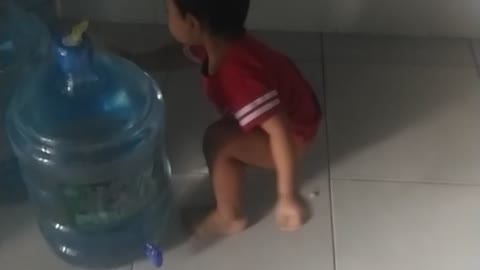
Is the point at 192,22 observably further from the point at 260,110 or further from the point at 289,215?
the point at 289,215

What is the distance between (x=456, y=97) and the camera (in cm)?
162

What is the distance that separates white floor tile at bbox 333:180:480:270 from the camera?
4.31 feet

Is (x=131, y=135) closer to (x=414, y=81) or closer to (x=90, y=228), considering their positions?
(x=90, y=228)

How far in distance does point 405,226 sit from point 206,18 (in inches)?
18.6

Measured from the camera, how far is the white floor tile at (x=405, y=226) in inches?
51.7

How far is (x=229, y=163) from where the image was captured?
4.31ft

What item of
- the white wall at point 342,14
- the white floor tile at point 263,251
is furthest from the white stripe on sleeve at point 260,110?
the white wall at point 342,14

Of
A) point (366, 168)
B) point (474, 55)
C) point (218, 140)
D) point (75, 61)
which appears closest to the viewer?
point (75, 61)

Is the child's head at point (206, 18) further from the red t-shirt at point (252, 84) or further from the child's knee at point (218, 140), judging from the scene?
the child's knee at point (218, 140)

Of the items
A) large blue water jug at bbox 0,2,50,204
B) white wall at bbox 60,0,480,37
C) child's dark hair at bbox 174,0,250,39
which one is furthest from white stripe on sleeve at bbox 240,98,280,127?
white wall at bbox 60,0,480,37

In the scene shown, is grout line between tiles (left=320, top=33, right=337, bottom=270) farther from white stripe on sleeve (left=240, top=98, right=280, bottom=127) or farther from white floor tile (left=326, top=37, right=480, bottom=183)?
white stripe on sleeve (left=240, top=98, right=280, bottom=127)

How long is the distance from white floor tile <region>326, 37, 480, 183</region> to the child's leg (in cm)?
18

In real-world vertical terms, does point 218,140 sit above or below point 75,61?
below

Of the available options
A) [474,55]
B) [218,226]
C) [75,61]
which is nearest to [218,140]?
[218,226]
